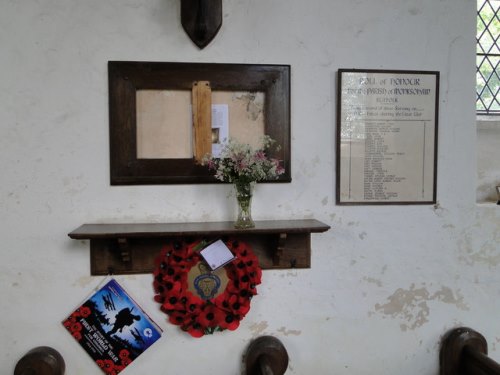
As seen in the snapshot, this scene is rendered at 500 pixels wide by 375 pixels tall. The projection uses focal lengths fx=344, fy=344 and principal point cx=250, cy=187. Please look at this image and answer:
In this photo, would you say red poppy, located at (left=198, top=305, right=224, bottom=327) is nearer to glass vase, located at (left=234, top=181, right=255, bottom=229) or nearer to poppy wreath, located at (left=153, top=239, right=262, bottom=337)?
poppy wreath, located at (left=153, top=239, right=262, bottom=337)

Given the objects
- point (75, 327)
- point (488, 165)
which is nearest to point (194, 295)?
point (75, 327)

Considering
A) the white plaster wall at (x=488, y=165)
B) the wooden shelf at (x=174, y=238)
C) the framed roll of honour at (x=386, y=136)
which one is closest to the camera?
the wooden shelf at (x=174, y=238)

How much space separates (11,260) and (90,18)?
41.2 inches

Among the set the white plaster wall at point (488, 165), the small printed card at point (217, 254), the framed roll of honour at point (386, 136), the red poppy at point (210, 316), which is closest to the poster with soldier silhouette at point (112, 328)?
the red poppy at point (210, 316)

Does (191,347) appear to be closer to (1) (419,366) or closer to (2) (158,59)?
(1) (419,366)

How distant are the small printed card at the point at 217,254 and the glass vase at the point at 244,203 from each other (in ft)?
0.42

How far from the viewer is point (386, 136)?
154cm

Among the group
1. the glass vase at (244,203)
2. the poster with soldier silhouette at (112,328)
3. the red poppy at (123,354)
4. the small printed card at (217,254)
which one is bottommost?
the red poppy at (123,354)

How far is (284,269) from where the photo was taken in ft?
4.98

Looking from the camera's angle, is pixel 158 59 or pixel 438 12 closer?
pixel 158 59

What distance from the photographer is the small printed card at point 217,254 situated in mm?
1416

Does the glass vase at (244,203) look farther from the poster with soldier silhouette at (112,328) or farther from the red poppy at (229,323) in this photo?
the poster with soldier silhouette at (112,328)

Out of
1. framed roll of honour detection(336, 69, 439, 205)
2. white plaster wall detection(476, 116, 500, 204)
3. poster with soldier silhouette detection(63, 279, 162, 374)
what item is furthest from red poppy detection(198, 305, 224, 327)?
white plaster wall detection(476, 116, 500, 204)

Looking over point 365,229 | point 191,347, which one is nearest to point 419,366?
point 365,229
